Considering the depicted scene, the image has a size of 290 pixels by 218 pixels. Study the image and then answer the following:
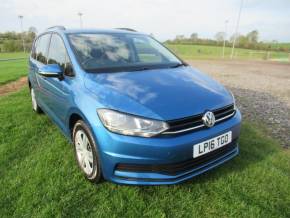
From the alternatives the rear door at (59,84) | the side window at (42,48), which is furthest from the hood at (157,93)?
the side window at (42,48)

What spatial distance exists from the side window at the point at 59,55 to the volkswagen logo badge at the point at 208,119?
160 centimetres

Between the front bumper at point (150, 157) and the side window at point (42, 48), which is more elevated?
the side window at point (42, 48)

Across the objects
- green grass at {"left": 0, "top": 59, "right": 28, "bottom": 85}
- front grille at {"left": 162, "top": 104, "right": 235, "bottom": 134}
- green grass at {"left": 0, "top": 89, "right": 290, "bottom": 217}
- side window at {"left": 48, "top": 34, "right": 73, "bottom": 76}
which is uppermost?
side window at {"left": 48, "top": 34, "right": 73, "bottom": 76}

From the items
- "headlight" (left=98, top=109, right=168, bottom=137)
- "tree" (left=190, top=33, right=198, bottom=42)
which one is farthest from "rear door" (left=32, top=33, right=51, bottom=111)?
"tree" (left=190, top=33, right=198, bottom=42)

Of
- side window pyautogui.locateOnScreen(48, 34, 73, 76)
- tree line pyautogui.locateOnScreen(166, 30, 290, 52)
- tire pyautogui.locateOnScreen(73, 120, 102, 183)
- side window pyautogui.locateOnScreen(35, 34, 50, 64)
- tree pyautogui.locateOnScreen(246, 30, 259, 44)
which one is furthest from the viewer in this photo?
tree pyautogui.locateOnScreen(246, 30, 259, 44)

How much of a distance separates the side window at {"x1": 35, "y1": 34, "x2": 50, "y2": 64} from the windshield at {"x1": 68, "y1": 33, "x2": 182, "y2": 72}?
1.01 m

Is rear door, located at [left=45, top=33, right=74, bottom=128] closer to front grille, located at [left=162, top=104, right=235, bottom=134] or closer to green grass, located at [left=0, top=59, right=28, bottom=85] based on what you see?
front grille, located at [left=162, top=104, right=235, bottom=134]

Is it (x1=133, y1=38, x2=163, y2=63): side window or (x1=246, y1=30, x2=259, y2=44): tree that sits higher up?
(x1=246, y1=30, x2=259, y2=44): tree

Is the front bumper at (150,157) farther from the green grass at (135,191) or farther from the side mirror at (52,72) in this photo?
the side mirror at (52,72)

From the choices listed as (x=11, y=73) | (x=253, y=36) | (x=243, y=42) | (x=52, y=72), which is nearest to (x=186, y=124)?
(x=52, y=72)

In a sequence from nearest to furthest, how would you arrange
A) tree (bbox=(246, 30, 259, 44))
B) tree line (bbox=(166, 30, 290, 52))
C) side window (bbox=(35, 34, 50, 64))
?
side window (bbox=(35, 34, 50, 64)) < tree line (bbox=(166, 30, 290, 52)) < tree (bbox=(246, 30, 259, 44))

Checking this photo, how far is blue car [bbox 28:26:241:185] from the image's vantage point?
2258 millimetres

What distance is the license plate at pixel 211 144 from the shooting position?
237 cm

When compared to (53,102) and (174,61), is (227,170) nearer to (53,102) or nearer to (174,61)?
(174,61)
